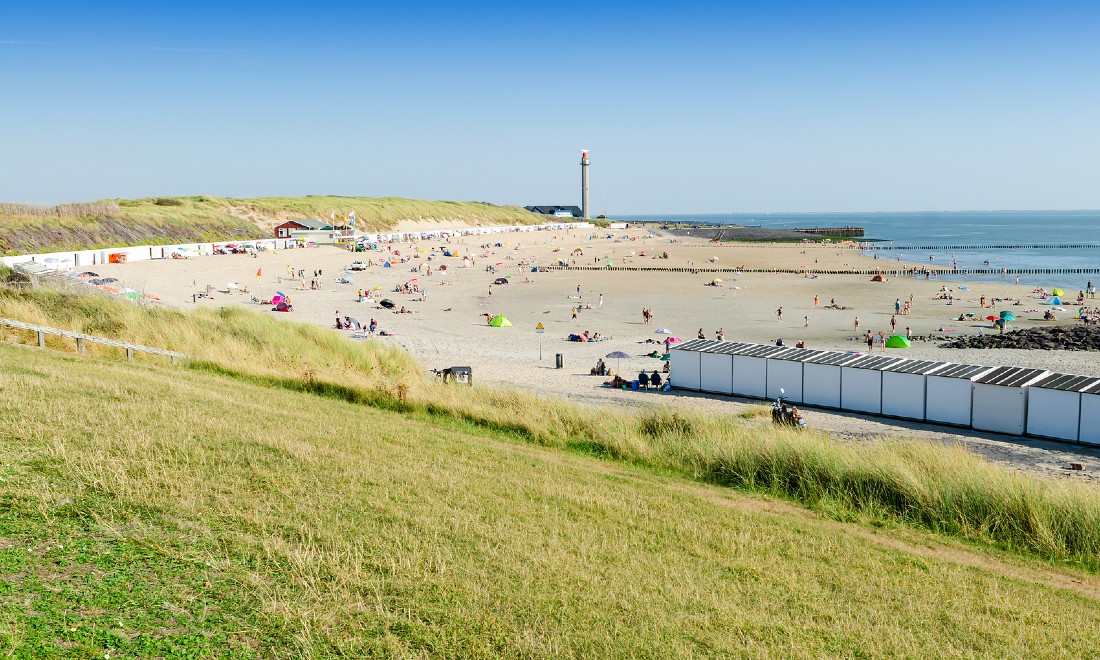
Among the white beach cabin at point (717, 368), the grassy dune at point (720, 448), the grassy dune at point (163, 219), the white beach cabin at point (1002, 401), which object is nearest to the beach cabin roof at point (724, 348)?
the white beach cabin at point (717, 368)

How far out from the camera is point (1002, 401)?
17328 mm

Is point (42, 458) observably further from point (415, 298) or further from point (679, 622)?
point (415, 298)

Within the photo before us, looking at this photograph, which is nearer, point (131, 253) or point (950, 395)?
point (950, 395)

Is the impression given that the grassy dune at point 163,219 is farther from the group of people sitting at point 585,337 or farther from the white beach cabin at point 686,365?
the white beach cabin at point 686,365

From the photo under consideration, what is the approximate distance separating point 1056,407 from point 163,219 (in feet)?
257

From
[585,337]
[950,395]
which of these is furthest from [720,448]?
[585,337]

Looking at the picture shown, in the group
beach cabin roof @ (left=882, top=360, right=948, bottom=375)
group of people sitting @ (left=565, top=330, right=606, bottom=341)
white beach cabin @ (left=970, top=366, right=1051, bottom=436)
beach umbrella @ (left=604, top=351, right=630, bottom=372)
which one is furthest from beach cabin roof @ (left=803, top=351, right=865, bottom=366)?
group of people sitting @ (left=565, top=330, right=606, bottom=341)

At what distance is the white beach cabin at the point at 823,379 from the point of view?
64.5 ft

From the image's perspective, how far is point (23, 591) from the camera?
5.05 m

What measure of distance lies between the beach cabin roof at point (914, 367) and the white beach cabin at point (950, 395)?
0.82ft

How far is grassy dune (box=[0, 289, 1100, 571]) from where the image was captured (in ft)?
28.5

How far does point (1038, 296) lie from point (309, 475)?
49913 mm

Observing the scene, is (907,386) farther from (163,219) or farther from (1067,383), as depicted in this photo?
(163,219)

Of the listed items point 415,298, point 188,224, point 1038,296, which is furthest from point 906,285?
point 188,224
